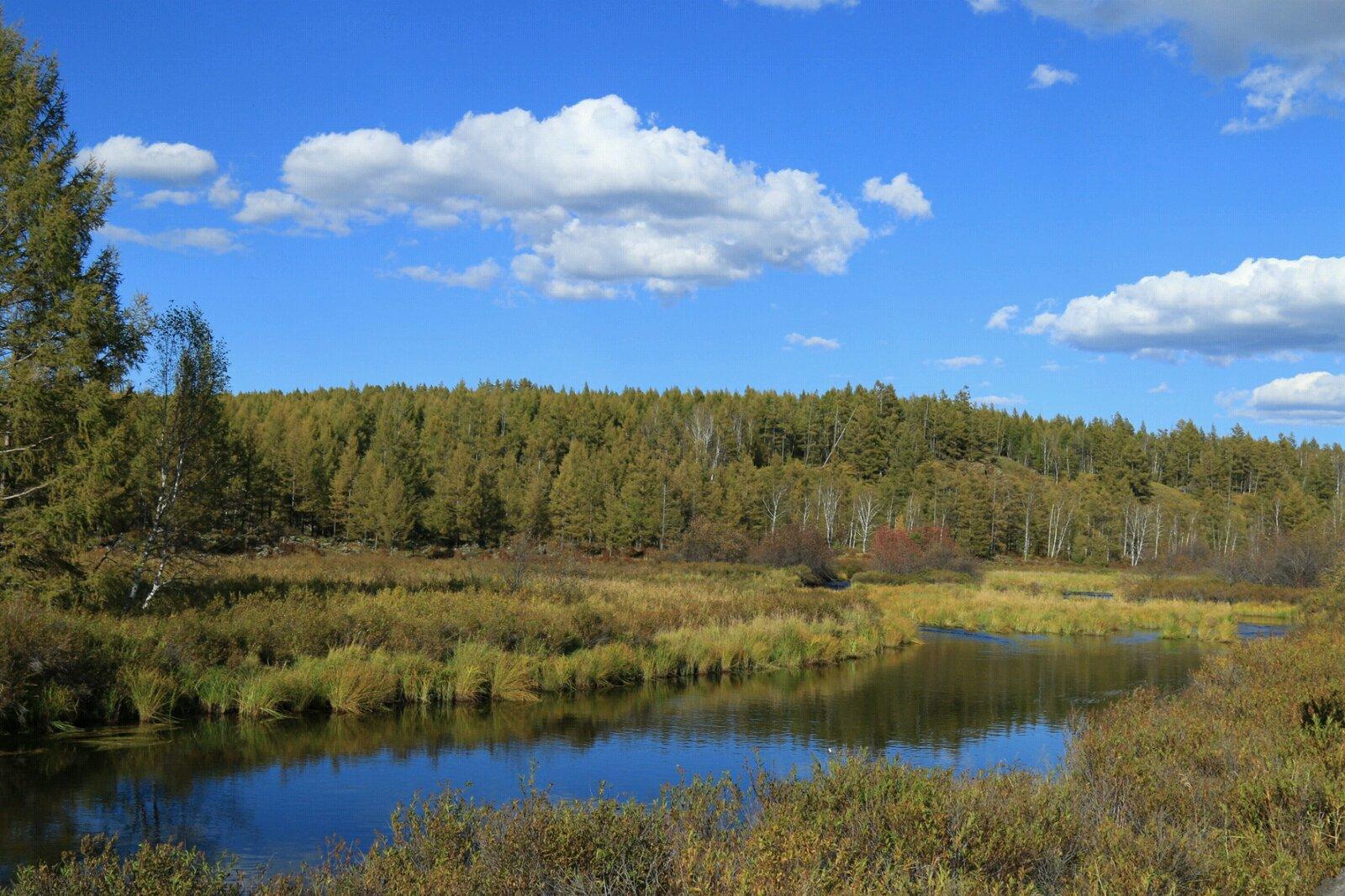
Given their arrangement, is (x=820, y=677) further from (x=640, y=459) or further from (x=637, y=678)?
(x=640, y=459)

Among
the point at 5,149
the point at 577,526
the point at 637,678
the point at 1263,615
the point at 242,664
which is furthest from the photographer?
the point at 577,526

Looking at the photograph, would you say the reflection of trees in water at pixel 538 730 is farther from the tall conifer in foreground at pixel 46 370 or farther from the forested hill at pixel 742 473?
the forested hill at pixel 742 473

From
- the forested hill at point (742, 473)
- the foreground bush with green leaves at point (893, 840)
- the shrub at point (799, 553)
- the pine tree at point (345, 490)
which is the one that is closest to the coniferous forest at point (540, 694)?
the foreground bush with green leaves at point (893, 840)

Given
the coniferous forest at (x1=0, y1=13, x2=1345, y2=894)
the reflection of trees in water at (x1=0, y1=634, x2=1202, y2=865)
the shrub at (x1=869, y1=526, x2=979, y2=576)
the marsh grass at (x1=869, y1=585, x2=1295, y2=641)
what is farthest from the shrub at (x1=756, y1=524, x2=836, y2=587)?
the reflection of trees in water at (x1=0, y1=634, x2=1202, y2=865)

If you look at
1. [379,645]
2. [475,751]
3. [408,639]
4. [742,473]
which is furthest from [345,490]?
[475,751]

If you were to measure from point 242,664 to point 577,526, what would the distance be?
214 ft

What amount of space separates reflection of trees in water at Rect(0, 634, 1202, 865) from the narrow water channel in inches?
1.8

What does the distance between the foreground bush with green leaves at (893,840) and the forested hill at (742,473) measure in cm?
2187

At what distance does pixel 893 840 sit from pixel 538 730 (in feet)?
35.7

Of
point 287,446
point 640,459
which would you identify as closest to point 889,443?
point 640,459

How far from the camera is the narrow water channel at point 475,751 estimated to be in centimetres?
1096

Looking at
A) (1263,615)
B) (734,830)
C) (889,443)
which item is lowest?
(1263,615)

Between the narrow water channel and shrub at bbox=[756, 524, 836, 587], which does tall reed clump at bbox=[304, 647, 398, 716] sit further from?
shrub at bbox=[756, 524, 836, 587]

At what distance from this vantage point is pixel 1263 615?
4194 cm
